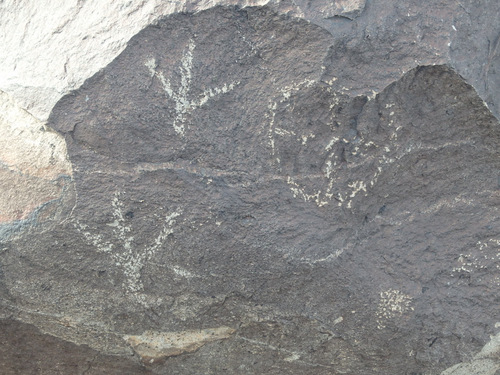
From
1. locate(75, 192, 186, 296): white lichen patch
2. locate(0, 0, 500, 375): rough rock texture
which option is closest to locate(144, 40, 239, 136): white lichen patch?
locate(0, 0, 500, 375): rough rock texture

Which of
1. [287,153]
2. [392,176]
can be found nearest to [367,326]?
[392,176]

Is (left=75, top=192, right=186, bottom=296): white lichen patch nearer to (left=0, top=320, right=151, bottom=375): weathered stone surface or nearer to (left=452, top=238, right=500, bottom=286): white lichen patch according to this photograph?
(left=0, top=320, right=151, bottom=375): weathered stone surface

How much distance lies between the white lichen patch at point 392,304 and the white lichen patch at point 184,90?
0.64 metres

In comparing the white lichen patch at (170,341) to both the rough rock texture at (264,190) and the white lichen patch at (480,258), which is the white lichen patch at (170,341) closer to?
the rough rock texture at (264,190)

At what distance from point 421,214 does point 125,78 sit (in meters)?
0.76

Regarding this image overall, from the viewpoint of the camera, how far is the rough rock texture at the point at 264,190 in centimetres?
129

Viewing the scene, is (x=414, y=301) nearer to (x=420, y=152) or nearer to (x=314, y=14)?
(x=420, y=152)

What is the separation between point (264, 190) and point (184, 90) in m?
0.29

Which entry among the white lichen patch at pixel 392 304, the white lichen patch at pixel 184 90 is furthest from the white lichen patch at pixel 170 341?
the white lichen patch at pixel 184 90

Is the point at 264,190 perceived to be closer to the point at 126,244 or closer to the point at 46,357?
the point at 126,244

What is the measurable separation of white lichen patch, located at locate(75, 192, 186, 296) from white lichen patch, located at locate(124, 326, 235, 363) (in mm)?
201

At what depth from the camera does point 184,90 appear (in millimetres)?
1306

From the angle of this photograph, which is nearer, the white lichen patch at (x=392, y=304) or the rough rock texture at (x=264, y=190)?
the rough rock texture at (x=264, y=190)

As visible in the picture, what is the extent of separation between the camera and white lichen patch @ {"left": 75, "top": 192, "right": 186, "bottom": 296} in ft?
4.52
